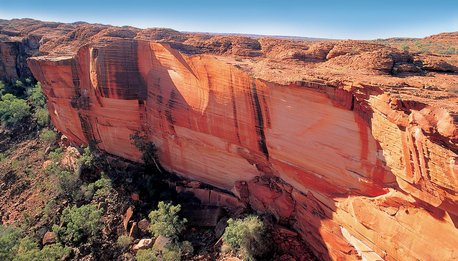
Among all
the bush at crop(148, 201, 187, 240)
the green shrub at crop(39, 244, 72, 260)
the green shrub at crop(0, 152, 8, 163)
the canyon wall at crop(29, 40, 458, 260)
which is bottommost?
the green shrub at crop(39, 244, 72, 260)

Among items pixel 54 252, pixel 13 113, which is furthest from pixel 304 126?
pixel 13 113

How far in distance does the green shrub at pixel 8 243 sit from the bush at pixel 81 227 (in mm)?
1979

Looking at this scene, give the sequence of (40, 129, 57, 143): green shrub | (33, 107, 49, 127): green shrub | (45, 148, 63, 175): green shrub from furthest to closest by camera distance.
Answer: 1. (33, 107, 49, 127): green shrub
2. (40, 129, 57, 143): green shrub
3. (45, 148, 63, 175): green shrub

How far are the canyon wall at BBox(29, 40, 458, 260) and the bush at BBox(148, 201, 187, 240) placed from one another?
2.99 m

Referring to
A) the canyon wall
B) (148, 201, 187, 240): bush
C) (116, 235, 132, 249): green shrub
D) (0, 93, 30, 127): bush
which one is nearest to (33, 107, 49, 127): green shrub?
(0, 93, 30, 127): bush

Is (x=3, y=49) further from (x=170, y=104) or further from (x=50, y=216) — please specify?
(x=170, y=104)

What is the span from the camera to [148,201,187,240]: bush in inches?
659

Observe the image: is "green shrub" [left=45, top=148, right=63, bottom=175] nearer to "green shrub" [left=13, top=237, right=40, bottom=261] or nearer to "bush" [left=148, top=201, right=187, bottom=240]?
"green shrub" [left=13, top=237, right=40, bottom=261]

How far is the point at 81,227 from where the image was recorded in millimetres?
18531

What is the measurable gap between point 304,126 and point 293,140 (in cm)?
95

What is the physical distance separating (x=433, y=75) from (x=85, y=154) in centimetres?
2136

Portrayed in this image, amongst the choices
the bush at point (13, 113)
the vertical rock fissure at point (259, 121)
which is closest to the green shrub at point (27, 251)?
the vertical rock fissure at point (259, 121)

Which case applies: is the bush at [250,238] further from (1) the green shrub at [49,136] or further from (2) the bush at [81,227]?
(1) the green shrub at [49,136]

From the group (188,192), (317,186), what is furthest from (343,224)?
(188,192)
